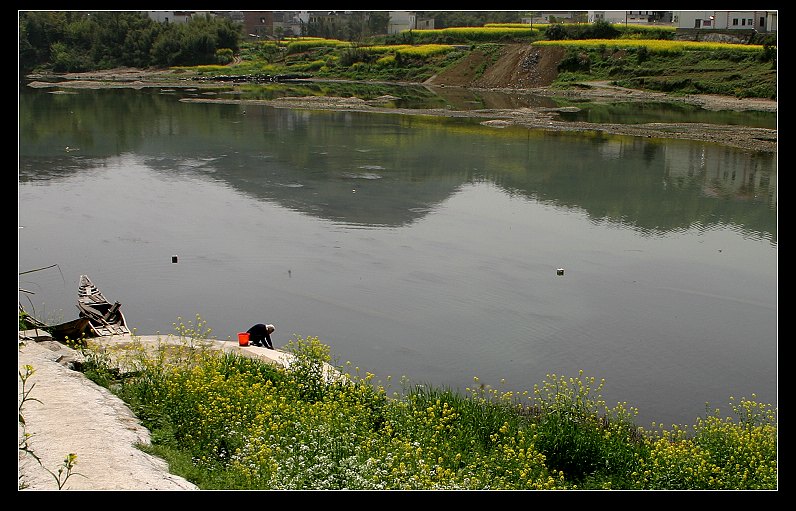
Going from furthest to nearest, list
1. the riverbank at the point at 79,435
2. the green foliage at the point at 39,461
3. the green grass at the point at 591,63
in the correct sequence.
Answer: the green grass at the point at 591,63, the riverbank at the point at 79,435, the green foliage at the point at 39,461

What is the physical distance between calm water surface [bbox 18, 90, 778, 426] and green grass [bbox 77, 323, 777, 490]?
1524mm

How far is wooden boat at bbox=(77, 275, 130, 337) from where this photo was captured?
11303 millimetres

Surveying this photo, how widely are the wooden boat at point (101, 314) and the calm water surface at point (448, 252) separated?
1.11 ft

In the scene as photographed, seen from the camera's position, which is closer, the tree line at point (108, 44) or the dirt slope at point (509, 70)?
the dirt slope at point (509, 70)

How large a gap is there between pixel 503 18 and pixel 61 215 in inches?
2577

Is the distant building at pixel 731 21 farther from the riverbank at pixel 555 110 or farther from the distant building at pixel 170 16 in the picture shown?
the distant building at pixel 170 16

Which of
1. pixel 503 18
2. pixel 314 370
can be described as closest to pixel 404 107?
pixel 314 370

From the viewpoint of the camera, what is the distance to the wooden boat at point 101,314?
445 inches

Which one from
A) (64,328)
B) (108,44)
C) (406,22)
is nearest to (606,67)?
(406,22)

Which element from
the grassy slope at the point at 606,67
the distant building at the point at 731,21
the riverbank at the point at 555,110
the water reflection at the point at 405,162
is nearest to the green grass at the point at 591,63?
the grassy slope at the point at 606,67

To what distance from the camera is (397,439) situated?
7.50 metres

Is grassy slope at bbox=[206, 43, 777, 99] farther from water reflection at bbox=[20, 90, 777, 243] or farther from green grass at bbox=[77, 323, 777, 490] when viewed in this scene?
green grass at bbox=[77, 323, 777, 490]

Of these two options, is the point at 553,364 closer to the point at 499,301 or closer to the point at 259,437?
the point at 499,301

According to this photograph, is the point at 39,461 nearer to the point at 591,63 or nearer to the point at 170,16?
the point at 591,63
